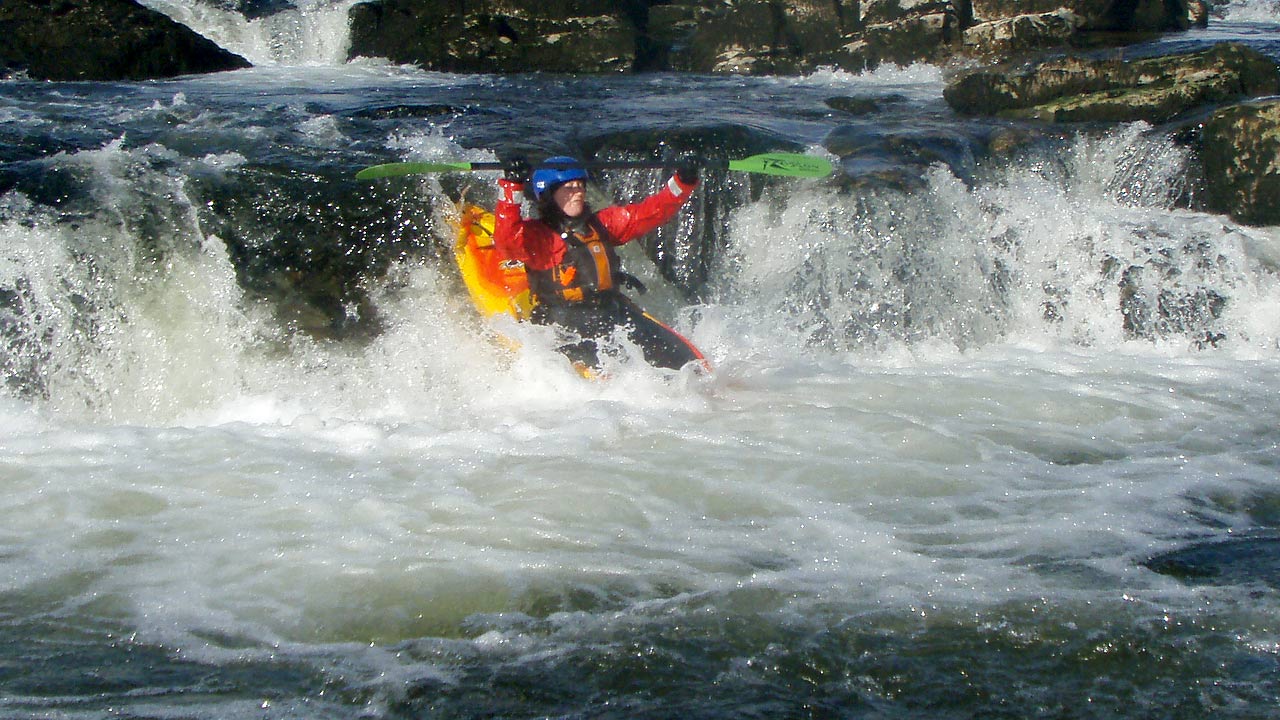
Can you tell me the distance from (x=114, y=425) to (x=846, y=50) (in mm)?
9323

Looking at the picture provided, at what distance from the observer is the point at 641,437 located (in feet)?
15.2

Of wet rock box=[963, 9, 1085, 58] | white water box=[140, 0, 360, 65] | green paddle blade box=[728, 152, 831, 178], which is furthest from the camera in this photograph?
white water box=[140, 0, 360, 65]

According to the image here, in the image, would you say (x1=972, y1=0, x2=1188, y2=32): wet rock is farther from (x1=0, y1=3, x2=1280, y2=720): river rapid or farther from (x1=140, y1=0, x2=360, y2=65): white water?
(x1=140, y1=0, x2=360, y2=65): white water

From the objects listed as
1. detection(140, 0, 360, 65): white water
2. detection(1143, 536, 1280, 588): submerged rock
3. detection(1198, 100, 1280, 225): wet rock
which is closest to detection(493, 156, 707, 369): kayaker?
detection(1143, 536, 1280, 588): submerged rock

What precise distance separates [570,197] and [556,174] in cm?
12

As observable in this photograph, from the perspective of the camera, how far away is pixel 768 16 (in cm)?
1260

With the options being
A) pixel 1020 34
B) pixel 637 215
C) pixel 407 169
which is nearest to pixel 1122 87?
pixel 1020 34

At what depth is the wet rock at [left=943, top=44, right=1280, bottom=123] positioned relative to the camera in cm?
801

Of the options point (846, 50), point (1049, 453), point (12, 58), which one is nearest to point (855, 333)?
point (1049, 453)

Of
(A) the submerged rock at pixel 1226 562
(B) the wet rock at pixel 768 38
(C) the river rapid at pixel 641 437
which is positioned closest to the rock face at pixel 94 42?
(C) the river rapid at pixel 641 437

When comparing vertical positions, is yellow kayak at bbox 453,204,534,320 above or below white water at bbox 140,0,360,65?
below

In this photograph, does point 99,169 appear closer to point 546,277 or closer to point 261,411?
point 261,411

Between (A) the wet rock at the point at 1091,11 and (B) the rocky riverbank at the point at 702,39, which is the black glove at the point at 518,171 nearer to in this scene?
(B) the rocky riverbank at the point at 702,39

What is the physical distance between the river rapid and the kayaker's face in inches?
26.2
